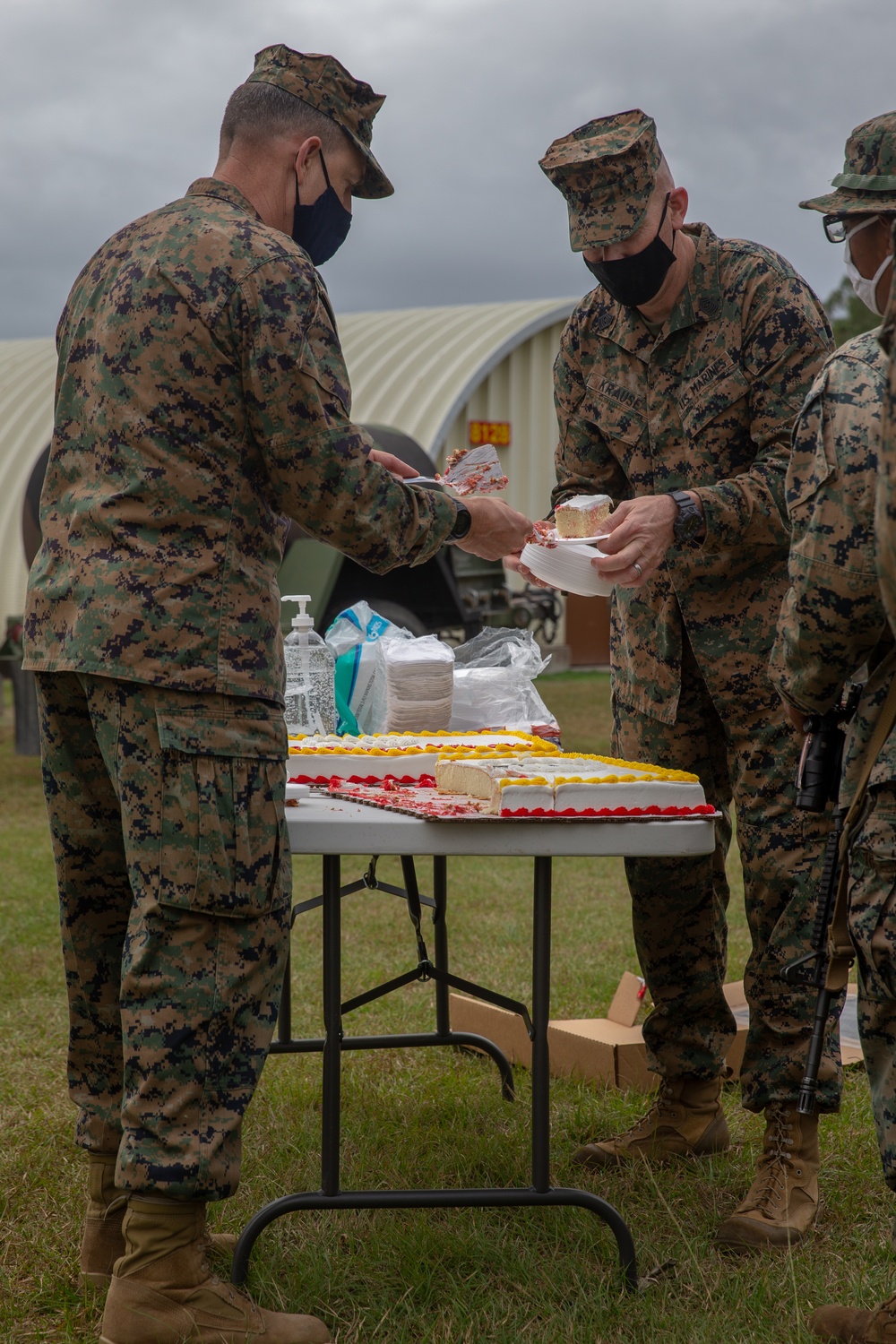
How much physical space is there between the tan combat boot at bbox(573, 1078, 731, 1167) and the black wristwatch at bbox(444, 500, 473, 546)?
1551 millimetres

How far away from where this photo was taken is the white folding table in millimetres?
2389

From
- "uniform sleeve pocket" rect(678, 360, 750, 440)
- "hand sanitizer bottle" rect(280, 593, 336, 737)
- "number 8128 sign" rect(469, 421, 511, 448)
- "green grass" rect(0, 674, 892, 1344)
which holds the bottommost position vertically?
"green grass" rect(0, 674, 892, 1344)

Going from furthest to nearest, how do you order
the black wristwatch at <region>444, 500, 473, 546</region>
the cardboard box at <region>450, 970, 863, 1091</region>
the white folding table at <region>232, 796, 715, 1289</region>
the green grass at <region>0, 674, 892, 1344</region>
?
the cardboard box at <region>450, 970, 863, 1091</region> < the black wristwatch at <region>444, 500, 473, 546</region> < the green grass at <region>0, 674, 892, 1344</region> < the white folding table at <region>232, 796, 715, 1289</region>

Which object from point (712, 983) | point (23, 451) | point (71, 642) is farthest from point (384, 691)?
point (23, 451)

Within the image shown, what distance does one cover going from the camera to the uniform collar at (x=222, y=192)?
94.3 inches

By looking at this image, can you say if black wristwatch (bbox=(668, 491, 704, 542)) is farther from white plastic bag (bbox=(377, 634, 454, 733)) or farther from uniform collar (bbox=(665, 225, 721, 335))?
white plastic bag (bbox=(377, 634, 454, 733))

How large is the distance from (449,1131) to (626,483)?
1758 millimetres

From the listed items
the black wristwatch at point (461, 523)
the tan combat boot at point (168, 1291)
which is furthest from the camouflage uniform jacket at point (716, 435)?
the tan combat boot at point (168, 1291)

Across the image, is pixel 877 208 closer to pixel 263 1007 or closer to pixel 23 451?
pixel 263 1007

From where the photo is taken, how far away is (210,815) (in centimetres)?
220

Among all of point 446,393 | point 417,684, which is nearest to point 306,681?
point 417,684

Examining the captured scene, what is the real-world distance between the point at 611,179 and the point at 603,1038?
2340 mm

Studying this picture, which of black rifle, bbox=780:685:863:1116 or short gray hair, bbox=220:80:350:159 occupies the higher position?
short gray hair, bbox=220:80:350:159

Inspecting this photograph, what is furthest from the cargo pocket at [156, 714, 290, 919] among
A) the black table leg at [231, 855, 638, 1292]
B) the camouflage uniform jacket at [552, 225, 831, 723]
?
the camouflage uniform jacket at [552, 225, 831, 723]
